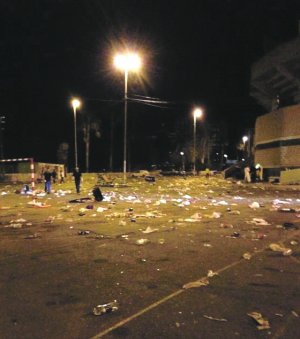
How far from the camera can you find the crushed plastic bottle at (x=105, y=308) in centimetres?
504

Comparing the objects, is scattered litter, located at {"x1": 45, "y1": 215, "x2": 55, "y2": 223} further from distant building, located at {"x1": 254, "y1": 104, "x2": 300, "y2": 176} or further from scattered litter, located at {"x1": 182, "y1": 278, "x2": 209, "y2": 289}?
distant building, located at {"x1": 254, "y1": 104, "x2": 300, "y2": 176}

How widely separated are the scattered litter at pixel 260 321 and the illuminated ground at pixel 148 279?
0.05 metres

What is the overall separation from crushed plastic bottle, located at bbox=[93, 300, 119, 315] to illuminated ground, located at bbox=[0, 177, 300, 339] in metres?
0.09

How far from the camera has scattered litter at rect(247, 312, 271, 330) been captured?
4.60 metres

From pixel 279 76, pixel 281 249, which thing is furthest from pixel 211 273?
pixel 279 76

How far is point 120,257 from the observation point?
311 inches

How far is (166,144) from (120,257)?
84.9 m

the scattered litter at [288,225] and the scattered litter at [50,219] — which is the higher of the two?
the scattered litter at [288,225]

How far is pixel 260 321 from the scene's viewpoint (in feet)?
15.6

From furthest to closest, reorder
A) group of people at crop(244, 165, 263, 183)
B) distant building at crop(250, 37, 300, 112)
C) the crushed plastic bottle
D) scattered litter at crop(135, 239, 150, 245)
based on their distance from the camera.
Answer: group of people at crop(244, 165, 263, 183) < distant building at crop(250, 37, 300, 112) < scattered litter at crop(135, 239, 150, 245) < the crushed plastic bottle

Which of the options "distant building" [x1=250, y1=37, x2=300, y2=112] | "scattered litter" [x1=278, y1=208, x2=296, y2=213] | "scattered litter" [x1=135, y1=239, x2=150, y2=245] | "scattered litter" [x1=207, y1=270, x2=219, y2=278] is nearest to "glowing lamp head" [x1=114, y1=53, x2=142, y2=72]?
"distant building" [x1=250, y1=37, x2=300, y2=112]

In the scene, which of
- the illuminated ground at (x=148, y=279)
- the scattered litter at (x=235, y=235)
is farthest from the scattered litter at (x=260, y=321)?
the scattered litter at (x=235, y=235)

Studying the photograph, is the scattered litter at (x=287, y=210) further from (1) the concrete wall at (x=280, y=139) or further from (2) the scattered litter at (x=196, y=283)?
(1) the concrete wall at (x=280, y=139)

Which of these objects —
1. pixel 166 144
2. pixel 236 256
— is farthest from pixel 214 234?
pixel 166 144
